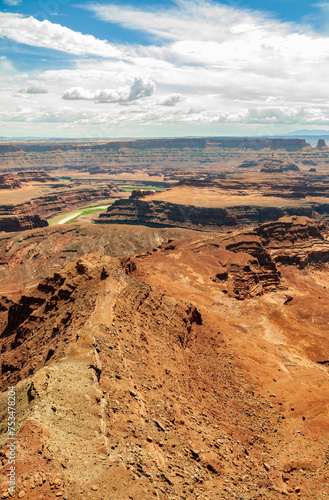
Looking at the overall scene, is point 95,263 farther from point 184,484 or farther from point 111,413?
point 184,484

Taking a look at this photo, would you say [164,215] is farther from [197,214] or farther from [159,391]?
[159,391]

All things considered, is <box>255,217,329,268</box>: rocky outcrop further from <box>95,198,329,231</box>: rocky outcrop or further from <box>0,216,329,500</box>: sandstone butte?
<box>95,198,329,231</box>: rocky outcrop

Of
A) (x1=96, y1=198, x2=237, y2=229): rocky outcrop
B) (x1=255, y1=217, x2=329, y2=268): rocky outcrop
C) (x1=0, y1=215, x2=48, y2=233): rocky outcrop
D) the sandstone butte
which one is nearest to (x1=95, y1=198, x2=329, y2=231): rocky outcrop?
(x1=96, y1=198, x2=237, y2=229): rocky outcrop

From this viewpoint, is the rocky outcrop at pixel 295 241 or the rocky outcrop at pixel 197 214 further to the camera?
the rocky outcrop at pixel 197 214

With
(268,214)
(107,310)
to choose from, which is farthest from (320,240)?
(107,310)

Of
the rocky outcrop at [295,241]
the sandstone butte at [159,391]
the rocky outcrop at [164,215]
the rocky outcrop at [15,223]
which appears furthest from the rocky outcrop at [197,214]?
the sandstone butte at [159,391]

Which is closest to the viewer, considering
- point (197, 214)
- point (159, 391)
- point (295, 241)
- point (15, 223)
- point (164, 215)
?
point (159, 391)

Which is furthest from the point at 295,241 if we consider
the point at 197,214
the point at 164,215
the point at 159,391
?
the point at 159,391

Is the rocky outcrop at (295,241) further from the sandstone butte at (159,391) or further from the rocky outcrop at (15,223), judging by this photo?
the rocky outcrop at (15,223)
